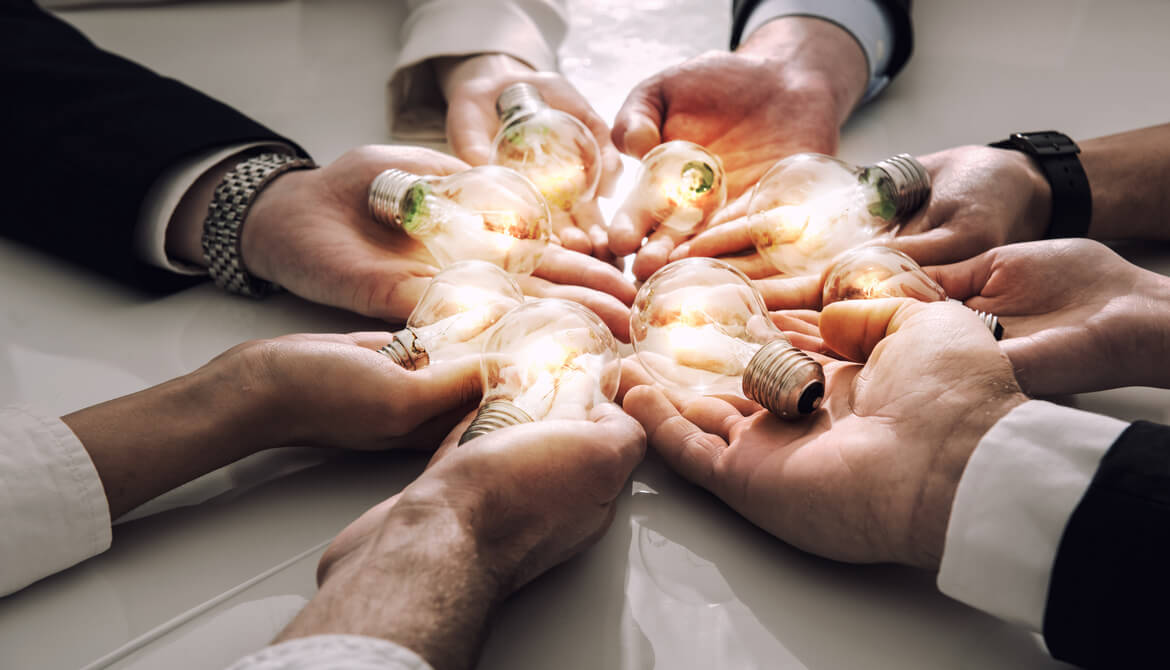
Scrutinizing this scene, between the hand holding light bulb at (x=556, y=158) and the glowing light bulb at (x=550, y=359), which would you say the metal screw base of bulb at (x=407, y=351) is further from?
the hand holding light bulb at (x=556, y=158)

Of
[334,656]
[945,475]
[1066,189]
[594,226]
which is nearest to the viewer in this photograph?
[334,656]

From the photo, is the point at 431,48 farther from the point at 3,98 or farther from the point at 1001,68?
the point at 1001,68

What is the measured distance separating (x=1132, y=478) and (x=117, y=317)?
97cm

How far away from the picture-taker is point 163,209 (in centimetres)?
89

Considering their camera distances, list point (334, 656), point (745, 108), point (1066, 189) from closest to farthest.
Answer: point (334, 656) → point (1066, 189) → point (745, 108)

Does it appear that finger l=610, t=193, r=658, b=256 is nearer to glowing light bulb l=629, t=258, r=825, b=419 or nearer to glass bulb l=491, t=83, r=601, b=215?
glass bulb l=491, t=83, r=601, b=215

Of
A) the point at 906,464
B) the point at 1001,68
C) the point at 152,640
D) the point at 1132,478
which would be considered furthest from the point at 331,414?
the point at 1001,68

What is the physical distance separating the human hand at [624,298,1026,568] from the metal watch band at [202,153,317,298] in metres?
0.54

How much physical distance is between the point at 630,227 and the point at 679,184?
0.08 meters

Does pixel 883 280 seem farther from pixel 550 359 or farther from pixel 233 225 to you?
pixel 233 225

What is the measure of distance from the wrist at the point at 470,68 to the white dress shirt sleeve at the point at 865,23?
396 mm

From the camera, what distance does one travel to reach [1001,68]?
1.29m

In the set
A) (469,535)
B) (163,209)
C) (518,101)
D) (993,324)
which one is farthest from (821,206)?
(163,209)

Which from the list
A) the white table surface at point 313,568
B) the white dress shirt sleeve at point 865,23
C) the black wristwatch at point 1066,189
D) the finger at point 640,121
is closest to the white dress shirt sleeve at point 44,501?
the white table surface at point 313,568
